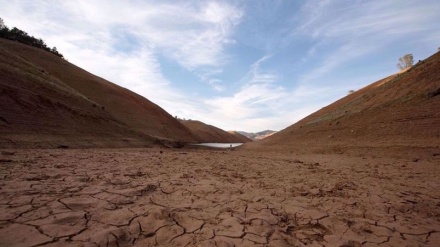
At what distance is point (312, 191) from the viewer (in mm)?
4172

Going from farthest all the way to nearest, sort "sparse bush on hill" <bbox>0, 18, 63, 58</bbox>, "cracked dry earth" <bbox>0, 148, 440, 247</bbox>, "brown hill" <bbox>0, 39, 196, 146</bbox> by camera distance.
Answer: "sparse bush on hill" <bbox>0, 18, 63, 58</bbox>
"brown hill" <bbox>0, 39, 196, 146</bbox>
"cracked dry earth" <bbox>0, 148, 440, 247</bbox>

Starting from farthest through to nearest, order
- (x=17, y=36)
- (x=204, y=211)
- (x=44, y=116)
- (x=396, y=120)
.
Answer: (x=17, y=36)
(x=44, y=116)
(x=396, y=120)
(x=204, y=211)

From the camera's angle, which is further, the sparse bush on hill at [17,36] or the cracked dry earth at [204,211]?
the sparse bush on hill at [17,36]

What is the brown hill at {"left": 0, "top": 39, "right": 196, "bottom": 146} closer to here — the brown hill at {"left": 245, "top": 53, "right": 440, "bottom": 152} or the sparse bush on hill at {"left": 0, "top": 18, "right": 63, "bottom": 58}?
the brown hill at {"left": 245, "top": 53, "right": 440, "bottom": 152}

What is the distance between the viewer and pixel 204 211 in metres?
3.07

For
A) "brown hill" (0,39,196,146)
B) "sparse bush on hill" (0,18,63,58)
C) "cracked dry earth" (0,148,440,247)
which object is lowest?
"cracked dry earth" (0,148,440,247)

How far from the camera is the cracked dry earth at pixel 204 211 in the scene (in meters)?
2.34

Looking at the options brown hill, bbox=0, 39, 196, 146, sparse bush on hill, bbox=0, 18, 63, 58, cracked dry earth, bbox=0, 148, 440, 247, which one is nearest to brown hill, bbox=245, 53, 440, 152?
cracked dry earth, bbox=0, 148, 440, 247

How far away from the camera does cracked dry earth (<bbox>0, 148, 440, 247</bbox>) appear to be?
2338mm

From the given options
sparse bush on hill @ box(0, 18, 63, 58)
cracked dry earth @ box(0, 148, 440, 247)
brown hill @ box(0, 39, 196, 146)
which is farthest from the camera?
sparse bush on hill @ box(0, 18, 63, 58)

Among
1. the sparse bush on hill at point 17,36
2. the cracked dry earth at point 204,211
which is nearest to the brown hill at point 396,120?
the cracked dry earth at point 204,211

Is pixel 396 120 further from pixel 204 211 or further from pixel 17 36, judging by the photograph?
pixel 17 36

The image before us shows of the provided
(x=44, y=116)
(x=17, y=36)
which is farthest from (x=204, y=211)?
Result: (x=17, y=36)

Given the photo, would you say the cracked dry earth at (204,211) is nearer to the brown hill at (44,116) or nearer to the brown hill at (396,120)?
the brown hill at (396,120)
